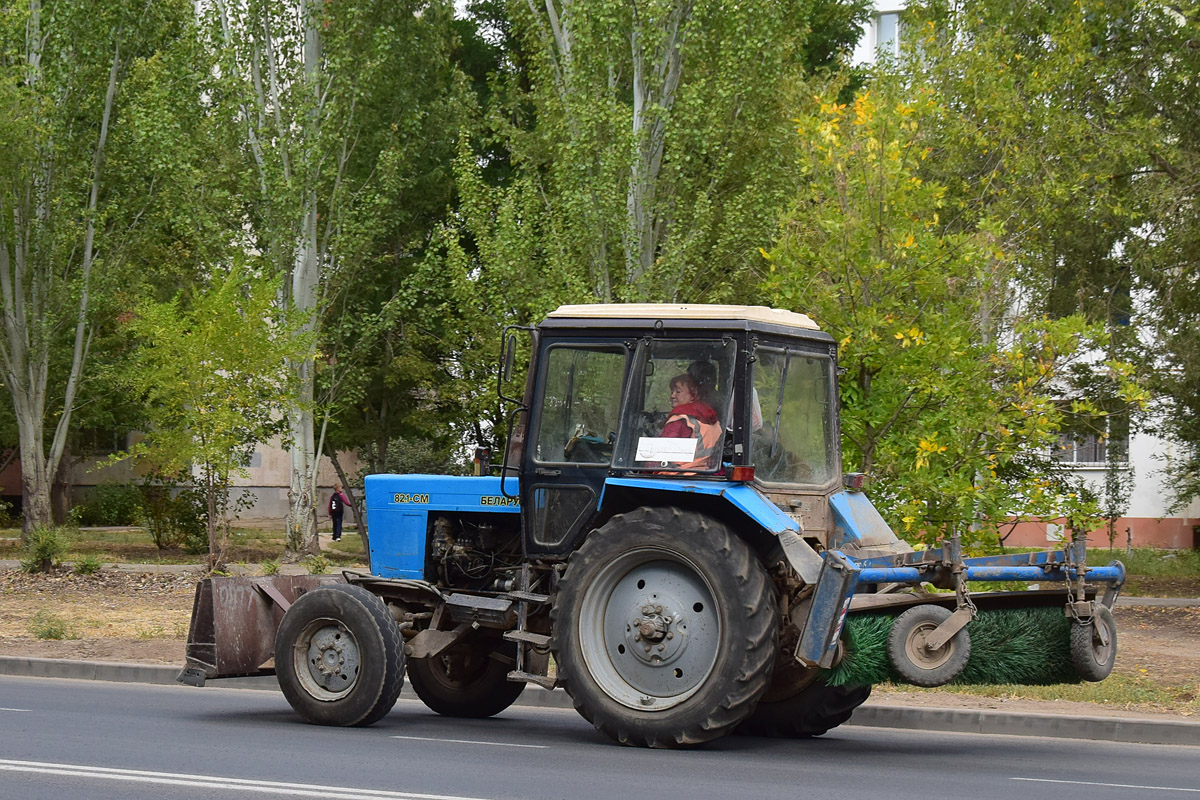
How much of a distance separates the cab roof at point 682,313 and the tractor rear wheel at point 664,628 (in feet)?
4.33

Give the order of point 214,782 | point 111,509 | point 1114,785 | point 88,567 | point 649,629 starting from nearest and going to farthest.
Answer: point 214,782
point 1114,785
point 649,629
point 88,567
point 111,509

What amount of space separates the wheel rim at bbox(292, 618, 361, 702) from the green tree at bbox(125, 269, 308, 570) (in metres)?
12.6

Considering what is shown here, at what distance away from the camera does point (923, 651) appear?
8961mm

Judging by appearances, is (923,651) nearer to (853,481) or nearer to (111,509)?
(853,481)

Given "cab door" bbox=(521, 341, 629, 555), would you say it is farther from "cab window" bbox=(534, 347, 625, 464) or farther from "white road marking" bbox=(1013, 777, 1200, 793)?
"white road marking" bbox=(1013, 777, 1200, 793)

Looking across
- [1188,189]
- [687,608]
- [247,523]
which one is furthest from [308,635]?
[247,523]

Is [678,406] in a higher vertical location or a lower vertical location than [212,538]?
higher

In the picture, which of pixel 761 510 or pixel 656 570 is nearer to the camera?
pixel 761 510

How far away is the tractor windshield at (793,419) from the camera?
9750 mm

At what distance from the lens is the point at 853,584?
8891 millimetres

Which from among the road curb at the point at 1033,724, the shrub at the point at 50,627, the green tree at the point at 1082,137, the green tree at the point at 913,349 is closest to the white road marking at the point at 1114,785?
the road curb at the point at 1033,724

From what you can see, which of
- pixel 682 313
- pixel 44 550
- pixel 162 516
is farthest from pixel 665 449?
pixel 162 516

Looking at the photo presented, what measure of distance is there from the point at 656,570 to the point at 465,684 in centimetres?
278

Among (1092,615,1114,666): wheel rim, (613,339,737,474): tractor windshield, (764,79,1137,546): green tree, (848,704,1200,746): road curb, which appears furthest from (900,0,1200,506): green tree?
(1092,615,1114,666): wheel rim
